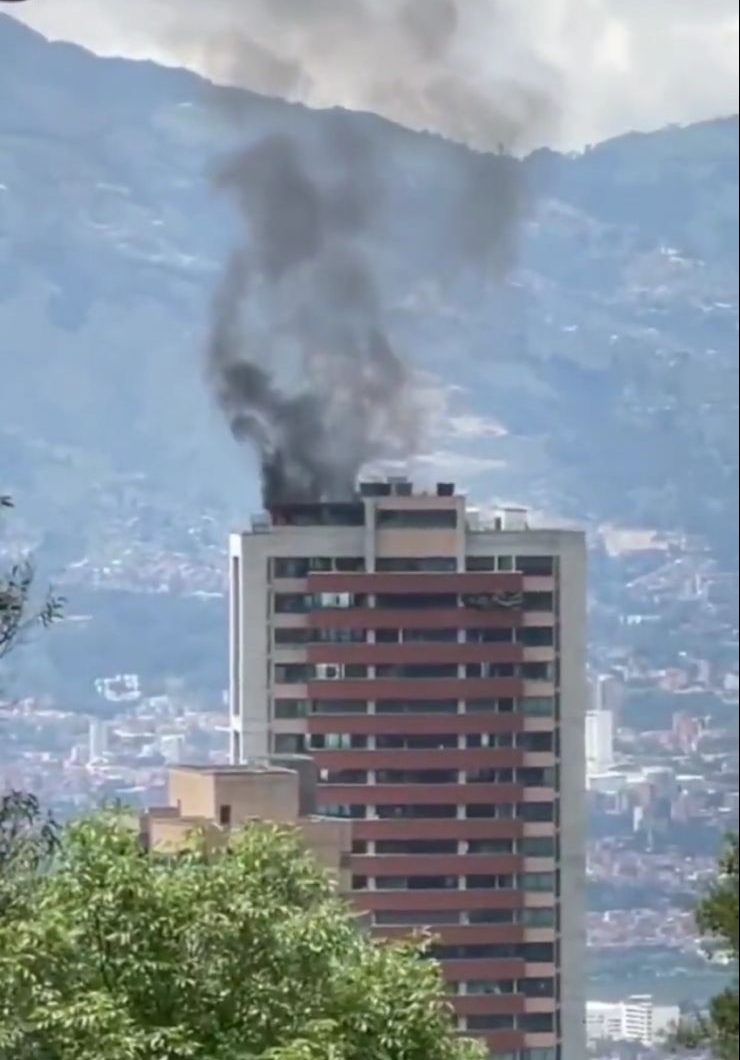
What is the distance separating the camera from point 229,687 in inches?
719

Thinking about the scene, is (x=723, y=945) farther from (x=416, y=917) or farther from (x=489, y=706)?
(x=489, y=706)

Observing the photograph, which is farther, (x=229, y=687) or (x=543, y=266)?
(x=543, y=266)

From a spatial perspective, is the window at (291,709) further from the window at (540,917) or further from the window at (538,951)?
the window at (538,951)

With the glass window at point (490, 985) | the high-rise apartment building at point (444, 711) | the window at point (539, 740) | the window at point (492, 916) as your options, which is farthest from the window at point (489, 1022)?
the window at point (539, 740)

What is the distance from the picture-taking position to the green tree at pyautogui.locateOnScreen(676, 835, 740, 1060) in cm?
223

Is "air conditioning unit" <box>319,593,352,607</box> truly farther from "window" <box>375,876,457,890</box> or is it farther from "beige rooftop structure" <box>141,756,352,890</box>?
"beige rooftop structure" <box>141,756,352,890</box>

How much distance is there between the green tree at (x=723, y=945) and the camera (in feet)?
7.33

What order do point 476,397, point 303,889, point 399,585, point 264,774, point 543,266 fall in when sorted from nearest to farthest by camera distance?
point 303,889
point 264,774
point 399,585
point 476,397
point 543,266

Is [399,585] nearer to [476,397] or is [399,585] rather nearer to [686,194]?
[476,397]

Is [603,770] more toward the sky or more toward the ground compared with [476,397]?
more toward the ground

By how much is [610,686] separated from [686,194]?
763cm

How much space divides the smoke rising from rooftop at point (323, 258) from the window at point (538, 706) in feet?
8.86

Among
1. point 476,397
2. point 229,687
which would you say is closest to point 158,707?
point 229,687

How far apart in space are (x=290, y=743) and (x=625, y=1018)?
3.46 meters
